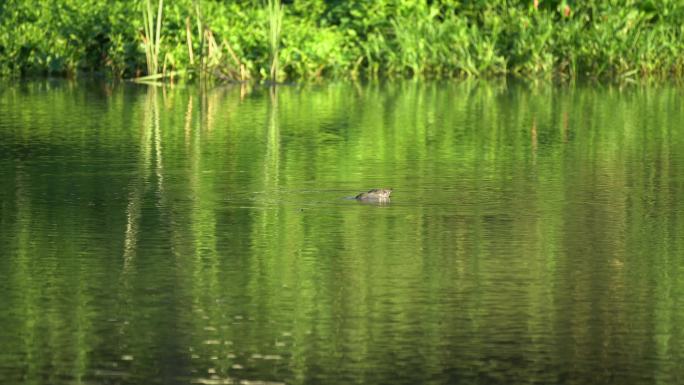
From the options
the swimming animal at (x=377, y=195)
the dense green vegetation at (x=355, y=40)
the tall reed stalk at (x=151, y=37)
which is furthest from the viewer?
the dense green vegetation at (x=355, y=40)

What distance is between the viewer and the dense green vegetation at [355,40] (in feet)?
91.2

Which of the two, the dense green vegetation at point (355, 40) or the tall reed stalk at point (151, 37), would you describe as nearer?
the tall reed stalk at point (151, 37)

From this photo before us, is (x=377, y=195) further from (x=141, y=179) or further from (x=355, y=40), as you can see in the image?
(x=355, y=40)

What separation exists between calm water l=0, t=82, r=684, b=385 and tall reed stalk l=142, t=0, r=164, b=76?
21.5 feet

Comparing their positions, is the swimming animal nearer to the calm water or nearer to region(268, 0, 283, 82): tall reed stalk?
the calm water

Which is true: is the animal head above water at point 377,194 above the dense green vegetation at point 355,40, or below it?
below

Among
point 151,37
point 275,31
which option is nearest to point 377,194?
point 151,37

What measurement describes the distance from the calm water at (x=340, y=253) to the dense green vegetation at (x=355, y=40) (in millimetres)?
7808

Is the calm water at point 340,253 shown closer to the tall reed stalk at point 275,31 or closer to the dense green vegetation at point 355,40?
the tall reed stalk at point 275,31

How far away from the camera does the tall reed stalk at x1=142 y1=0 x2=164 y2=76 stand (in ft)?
86.3

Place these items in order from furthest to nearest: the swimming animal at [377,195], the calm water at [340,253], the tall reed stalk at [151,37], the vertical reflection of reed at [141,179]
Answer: the tall reed stalk at [151,37]
the swimming animal at [377,195]
the vertical reflection of reed at [141,179]
the calm water at [340,253]

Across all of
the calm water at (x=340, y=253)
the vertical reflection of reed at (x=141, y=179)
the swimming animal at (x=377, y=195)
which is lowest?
the calm water at (x=340, y=253)

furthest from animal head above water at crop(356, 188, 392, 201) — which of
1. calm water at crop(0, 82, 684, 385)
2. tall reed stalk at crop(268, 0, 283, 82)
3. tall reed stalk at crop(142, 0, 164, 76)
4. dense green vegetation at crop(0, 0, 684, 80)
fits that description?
dense green vegetation at crop(0, 0, 684, 80)

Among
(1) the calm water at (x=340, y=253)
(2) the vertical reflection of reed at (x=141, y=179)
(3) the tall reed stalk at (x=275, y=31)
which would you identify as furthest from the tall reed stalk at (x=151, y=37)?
(1) the calm water at (x=340, y=253)
